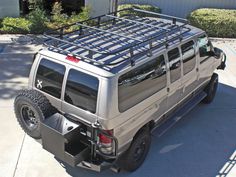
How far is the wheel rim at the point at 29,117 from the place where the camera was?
574 centimetres

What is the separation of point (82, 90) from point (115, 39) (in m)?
1.35

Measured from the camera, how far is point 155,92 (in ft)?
19.5

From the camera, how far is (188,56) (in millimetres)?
6895

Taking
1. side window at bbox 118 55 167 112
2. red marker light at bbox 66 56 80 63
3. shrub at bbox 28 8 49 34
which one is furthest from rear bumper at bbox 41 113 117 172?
shrub at bbox 28 8 49 34

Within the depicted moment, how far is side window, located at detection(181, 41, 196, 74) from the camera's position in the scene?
6.74 meters

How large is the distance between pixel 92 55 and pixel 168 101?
1.94 m

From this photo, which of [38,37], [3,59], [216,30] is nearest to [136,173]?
[3,59]

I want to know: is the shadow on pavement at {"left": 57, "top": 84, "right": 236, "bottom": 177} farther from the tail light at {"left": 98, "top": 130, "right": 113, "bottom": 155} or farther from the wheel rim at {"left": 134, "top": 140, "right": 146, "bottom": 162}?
the tail light at {"left": 98, "top": 130, "right": 113, "bottom": 155}

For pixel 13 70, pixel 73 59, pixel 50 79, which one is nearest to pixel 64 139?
pixel 50 79

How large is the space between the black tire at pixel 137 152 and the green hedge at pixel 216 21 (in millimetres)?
7710

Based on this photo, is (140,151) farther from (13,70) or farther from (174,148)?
(13,70)

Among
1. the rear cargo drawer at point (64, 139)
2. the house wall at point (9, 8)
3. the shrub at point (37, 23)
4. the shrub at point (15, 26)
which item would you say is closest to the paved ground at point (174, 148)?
the rear cargo drawer at point (64, 139)

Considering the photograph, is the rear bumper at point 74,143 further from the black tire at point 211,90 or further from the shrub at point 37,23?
the shrub at point 37,23

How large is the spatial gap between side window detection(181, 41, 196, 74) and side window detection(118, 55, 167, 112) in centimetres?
83
